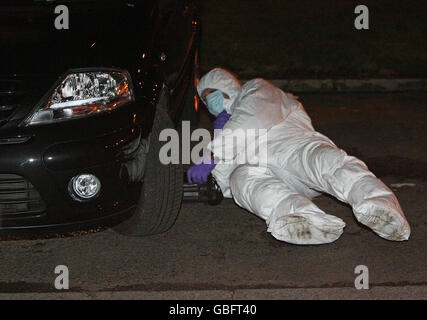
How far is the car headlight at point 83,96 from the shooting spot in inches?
131

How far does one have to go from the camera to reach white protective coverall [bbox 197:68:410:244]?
3.57 meters

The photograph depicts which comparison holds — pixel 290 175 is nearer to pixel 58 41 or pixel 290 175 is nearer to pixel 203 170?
pixel 203 170

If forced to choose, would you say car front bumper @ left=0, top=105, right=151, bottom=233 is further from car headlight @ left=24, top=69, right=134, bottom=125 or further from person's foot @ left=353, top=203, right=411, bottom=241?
person's foot @ left=353, top=203, right=411, bottom=241

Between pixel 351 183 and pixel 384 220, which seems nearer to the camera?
pixel 384 220

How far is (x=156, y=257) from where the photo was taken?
3848 mm

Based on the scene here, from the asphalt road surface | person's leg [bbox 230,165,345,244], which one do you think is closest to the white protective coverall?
person's leg [bbox 230,165,345,244]

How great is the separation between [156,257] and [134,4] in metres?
1.54

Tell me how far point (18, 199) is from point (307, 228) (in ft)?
4.79

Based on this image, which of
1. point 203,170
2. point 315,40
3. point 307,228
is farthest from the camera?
point 315,40

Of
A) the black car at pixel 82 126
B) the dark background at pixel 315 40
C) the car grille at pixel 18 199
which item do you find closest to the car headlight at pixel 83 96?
the black car at pixel 82 126

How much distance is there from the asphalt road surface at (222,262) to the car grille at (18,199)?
0.44 metres

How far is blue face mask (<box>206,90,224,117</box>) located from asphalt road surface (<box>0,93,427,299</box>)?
64cm

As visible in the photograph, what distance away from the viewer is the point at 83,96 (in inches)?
135

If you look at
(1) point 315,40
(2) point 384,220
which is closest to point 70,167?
(2) point 384,220
